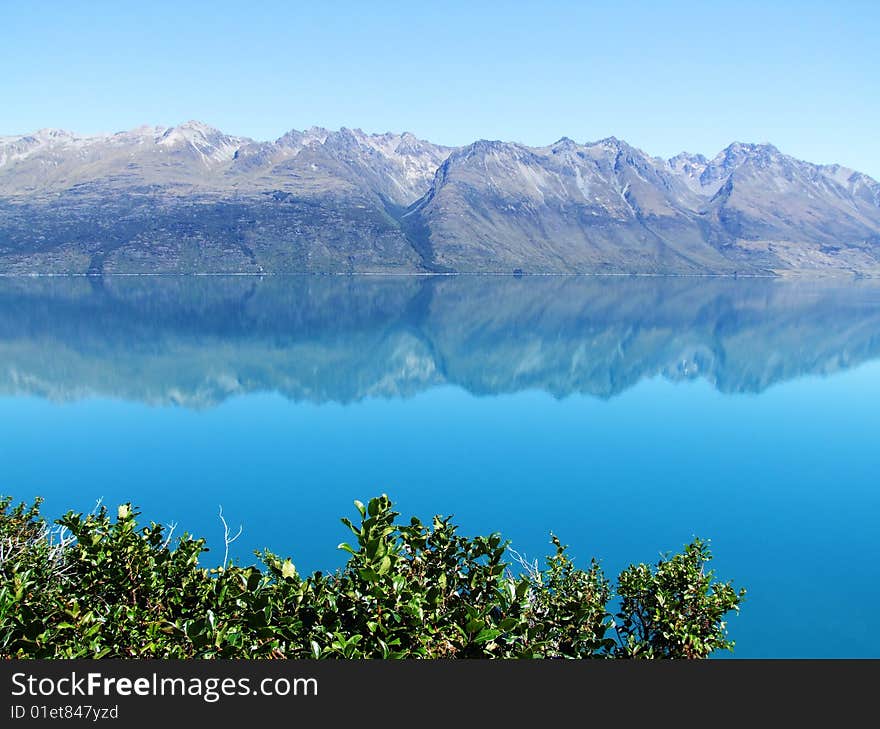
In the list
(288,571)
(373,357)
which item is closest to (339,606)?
(288,571)

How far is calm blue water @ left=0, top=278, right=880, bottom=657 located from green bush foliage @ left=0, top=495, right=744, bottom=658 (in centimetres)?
2599

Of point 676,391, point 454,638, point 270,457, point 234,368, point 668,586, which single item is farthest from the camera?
point 234,368

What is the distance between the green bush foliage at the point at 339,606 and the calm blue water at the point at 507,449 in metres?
26.0

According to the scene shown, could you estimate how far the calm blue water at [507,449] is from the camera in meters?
50.4

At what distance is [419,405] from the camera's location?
333 feet

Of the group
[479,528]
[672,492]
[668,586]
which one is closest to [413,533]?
[668,586]

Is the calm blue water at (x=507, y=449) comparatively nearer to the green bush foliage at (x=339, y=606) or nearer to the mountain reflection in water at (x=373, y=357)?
the mountain reflection in water at (x=373, y=357)

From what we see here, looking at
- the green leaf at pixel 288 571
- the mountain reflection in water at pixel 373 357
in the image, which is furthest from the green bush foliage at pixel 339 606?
the mountain reflection in water at pixel 373 357

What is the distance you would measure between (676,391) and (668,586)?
104906 mm

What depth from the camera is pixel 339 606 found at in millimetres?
12859

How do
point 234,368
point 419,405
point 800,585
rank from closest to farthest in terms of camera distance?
point 800,585 → point 419,405 → point 234,368

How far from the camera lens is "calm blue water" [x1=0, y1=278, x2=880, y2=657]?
165 feet

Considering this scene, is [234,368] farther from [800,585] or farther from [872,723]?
[872,723]

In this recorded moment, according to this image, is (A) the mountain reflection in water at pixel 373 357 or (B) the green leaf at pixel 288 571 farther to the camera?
(A) the mountain reflection in water at pixel 373 357
